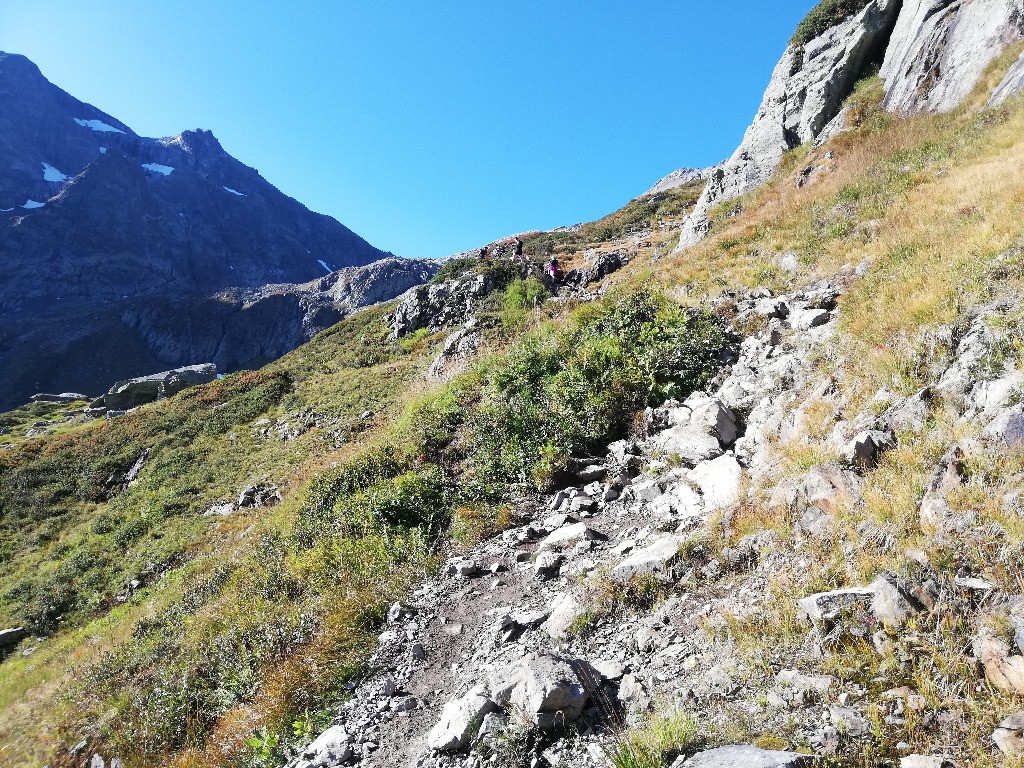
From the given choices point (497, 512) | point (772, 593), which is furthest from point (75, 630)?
point (772, 593)

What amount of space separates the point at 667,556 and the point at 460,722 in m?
2.42

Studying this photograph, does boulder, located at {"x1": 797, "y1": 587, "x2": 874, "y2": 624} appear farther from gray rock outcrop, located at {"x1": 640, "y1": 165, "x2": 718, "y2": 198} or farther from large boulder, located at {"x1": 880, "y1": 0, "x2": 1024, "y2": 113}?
gray rock outcrop, located at {"x1": 640, "y1": 165, "x2": 718, "y2": 198}

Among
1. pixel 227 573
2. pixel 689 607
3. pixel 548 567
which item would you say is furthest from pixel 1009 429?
pixel 227 573

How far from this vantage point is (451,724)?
3.92 m

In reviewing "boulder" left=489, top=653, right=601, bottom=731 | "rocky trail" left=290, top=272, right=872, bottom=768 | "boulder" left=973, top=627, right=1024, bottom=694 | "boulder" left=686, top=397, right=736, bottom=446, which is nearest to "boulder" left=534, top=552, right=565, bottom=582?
"rocky trail" left=290, top=272, right=872, bottom=768

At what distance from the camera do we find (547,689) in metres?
3.67

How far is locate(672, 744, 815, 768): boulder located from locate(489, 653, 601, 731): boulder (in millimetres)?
902

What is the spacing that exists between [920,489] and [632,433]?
4.47 meters

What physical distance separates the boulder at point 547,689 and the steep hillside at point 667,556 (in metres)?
Result: 0.02

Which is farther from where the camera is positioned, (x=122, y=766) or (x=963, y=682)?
(x=122, y=766)

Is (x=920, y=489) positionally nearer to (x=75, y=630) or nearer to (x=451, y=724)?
(x=451, y=724)

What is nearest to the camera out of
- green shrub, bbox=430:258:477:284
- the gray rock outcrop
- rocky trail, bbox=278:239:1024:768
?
rocky trail, bbox=278:239:1024:768

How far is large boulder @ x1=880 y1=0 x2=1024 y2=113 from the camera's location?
691 inches

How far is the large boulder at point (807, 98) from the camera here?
79.2ft
